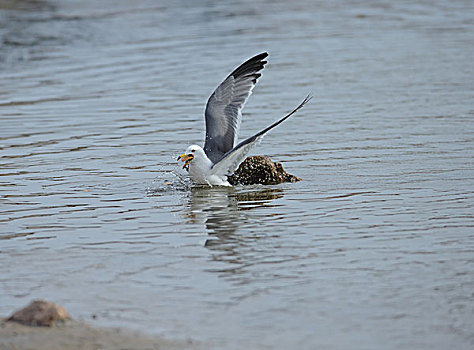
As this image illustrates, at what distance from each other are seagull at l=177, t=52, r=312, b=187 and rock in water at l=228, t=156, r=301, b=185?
0.15 metres

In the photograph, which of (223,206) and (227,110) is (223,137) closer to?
(227,110)

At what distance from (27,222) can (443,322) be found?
433 cm

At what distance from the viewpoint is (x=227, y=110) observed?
1044 centimetres

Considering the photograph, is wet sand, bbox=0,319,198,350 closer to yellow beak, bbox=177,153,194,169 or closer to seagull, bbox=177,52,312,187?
seagull, bbox=177,52,312,187

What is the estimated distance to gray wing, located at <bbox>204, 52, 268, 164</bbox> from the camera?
1014 cm

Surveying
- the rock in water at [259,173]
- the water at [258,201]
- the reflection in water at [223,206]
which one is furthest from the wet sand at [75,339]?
the rock in water at [259,173]

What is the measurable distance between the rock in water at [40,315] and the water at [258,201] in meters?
0.26

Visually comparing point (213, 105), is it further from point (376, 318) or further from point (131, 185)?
point (376, 318)

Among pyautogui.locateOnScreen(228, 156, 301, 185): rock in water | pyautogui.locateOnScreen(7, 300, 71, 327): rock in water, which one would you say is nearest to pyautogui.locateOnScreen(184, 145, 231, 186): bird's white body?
pyautogui.locateOnScreen(228, 156, 301, 185): rock in water

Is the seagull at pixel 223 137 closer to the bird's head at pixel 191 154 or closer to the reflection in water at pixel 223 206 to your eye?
the bird's head at pixel 191 154

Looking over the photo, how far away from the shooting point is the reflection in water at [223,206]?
797 centimetres

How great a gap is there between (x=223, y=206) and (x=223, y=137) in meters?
1.41

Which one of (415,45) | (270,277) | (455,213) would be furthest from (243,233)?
(415,45)

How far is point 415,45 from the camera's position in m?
20.6
